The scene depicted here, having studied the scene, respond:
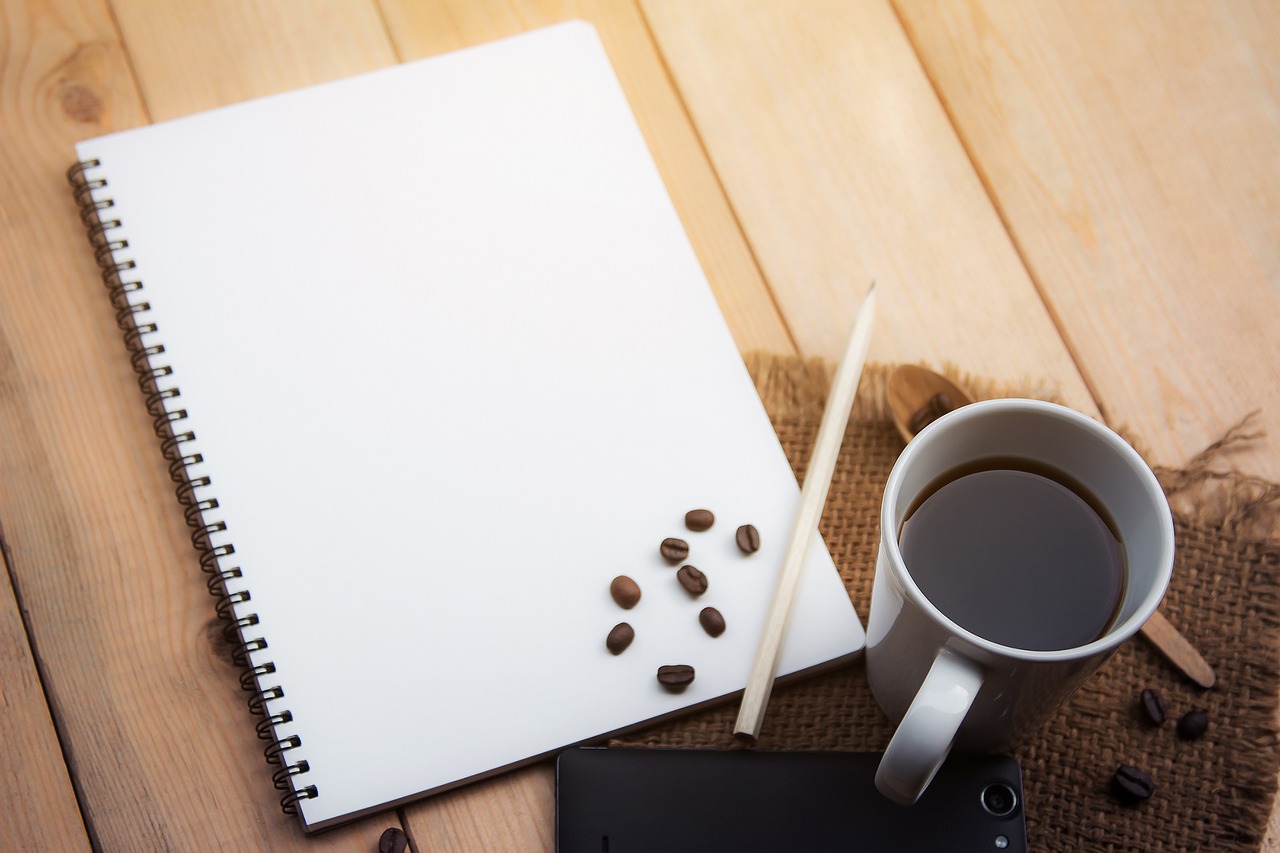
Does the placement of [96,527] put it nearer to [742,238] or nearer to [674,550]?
[674,550]

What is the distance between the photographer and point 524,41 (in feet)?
2.64

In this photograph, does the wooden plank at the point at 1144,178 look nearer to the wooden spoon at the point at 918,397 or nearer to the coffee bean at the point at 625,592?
the wooden spoon at the point at 918,397

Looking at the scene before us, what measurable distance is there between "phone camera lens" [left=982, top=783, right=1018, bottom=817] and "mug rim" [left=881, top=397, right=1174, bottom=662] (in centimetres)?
15

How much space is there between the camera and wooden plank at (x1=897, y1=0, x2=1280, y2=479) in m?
0.74

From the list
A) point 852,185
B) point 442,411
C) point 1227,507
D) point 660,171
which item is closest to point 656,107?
point 660,171

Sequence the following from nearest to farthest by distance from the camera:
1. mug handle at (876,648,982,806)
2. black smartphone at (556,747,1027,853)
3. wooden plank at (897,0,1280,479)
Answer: mug handle at (876,648,982,806) < black smartphone at (556,747,1027,853) < wooden plank at (897,0,1280,479)

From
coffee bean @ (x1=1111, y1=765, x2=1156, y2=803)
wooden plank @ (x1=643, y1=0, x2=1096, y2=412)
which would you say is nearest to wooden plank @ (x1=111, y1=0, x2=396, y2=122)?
wooden plank @ (x1=643, y1=0, x2=1096, y2=412)

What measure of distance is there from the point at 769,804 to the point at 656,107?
533mm

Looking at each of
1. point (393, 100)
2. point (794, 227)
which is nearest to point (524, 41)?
point (393, 100)

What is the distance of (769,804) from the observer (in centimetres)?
63

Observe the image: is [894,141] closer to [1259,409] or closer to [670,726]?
[1259,409]

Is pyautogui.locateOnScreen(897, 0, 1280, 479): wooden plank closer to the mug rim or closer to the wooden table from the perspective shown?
the wooden table

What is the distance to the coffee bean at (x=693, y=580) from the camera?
2.20ft

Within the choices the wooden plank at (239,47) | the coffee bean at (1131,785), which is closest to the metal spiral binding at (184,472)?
the wooden plank at (239,47)
